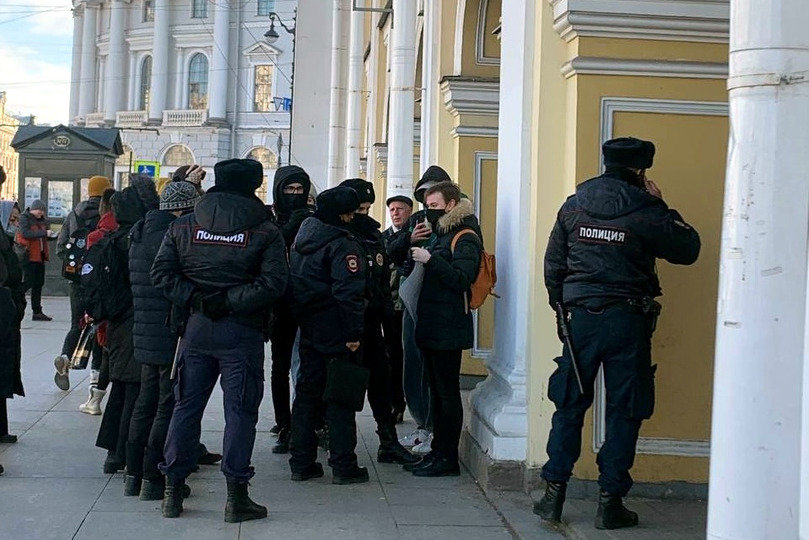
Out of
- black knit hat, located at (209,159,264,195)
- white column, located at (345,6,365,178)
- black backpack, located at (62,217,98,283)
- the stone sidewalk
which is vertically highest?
white column, located at (345,6,365,178)

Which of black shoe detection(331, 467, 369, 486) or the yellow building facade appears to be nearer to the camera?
the yellow building facade

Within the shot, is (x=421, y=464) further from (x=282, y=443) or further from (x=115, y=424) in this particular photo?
(x=115, y=424)

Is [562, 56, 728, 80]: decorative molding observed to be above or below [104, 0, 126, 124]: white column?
below

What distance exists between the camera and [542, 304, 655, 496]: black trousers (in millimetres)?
4980

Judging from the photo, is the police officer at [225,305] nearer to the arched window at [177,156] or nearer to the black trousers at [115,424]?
the black trousers at [115,424]

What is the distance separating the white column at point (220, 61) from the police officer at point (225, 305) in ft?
198

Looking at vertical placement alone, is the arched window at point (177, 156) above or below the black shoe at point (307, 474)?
above

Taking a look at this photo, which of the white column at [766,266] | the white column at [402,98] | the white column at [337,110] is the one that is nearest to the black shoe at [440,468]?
the white column at [766,266]

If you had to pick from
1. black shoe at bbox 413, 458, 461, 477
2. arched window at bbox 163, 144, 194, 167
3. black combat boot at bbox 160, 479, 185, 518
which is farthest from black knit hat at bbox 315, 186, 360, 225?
arched window at bbox 163, 144, 194, 167

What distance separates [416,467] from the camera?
676cm

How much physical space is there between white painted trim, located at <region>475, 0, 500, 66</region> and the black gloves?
522 centimetres

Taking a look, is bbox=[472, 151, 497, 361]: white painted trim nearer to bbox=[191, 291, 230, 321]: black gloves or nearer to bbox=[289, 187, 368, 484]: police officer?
bbox=[289, 187, 368, 484]: police officer

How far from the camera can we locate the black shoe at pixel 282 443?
7.28 m

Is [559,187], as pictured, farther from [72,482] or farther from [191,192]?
[72,482]
